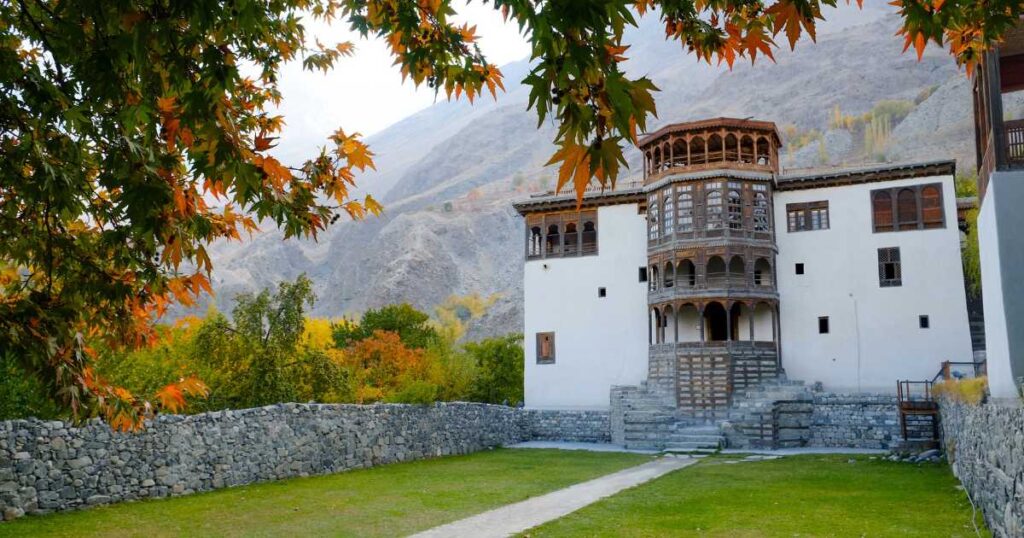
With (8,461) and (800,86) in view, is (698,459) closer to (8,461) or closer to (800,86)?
(8,461)

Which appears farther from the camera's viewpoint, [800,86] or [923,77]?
[800,86]

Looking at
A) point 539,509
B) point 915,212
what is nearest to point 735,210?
point 915,212

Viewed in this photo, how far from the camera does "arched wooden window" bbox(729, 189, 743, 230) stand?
26.0m

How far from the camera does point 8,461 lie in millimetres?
10062

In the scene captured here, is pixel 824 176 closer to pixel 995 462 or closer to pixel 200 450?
pixel 995 462

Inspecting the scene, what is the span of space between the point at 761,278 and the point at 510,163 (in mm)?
87343

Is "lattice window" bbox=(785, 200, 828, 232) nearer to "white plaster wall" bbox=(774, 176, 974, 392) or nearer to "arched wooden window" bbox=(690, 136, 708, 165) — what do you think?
"white plaster wall" bbox=(774, 176, 974, 392)

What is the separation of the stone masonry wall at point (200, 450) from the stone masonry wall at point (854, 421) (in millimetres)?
10719

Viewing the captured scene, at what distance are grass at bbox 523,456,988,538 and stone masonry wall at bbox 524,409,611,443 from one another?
10.4 m

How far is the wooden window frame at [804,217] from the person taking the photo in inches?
1046

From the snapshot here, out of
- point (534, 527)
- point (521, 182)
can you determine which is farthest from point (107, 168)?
point (521, 182)

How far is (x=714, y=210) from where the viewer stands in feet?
85.6

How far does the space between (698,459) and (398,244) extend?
232ft

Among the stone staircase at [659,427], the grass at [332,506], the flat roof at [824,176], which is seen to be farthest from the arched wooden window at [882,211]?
the grass at [332,506]
